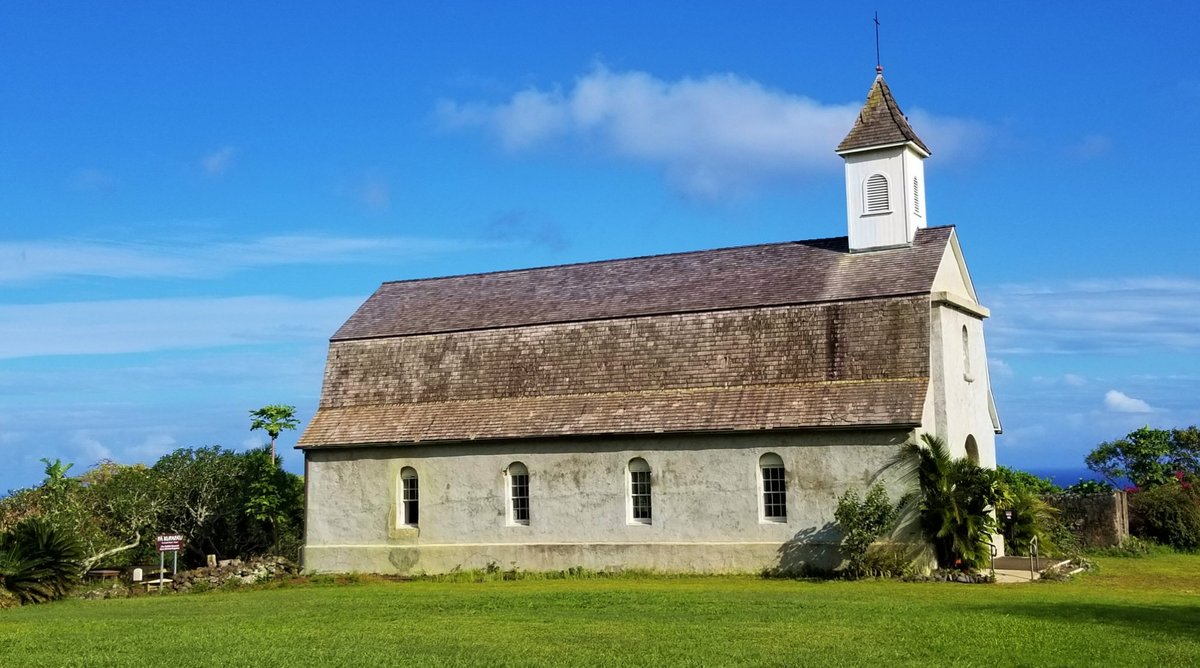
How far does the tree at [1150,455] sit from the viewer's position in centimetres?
4512

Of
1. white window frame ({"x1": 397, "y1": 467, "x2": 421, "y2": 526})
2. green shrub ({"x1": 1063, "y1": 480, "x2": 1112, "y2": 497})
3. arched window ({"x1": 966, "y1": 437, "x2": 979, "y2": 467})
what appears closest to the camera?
arched window ({"x1": 966, "y1": 437, "x2": 979, "y2": 467})

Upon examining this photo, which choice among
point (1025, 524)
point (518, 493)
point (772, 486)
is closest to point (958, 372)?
point (1025, 524)

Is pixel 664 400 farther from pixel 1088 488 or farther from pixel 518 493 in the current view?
pixel 1088 488

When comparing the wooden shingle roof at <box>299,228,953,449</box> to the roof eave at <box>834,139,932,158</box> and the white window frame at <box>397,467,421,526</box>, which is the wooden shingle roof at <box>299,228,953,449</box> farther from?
the roof eave at <box>834,139,932,158</box>

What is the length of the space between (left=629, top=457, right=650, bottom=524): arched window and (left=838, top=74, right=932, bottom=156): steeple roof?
10.8 m

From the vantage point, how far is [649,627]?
21000mm

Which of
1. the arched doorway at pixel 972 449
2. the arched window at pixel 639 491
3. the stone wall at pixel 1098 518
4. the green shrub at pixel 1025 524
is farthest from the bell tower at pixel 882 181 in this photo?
the stone wall at pixel 1098 518

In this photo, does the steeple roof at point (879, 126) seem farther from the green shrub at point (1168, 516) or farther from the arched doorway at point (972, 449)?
the green shrub at point (1168, 516)

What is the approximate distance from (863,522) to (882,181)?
1050cm

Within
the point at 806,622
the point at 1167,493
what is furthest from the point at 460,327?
the point at 1167,493

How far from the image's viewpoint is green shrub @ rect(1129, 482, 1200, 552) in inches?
1491

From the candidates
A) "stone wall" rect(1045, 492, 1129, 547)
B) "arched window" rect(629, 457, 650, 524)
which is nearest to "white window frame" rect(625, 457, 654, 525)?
"arched window" rect(629, 457, 650, 524)

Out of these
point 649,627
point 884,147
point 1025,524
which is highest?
point 884,147

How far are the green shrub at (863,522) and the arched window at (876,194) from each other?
8835mm
